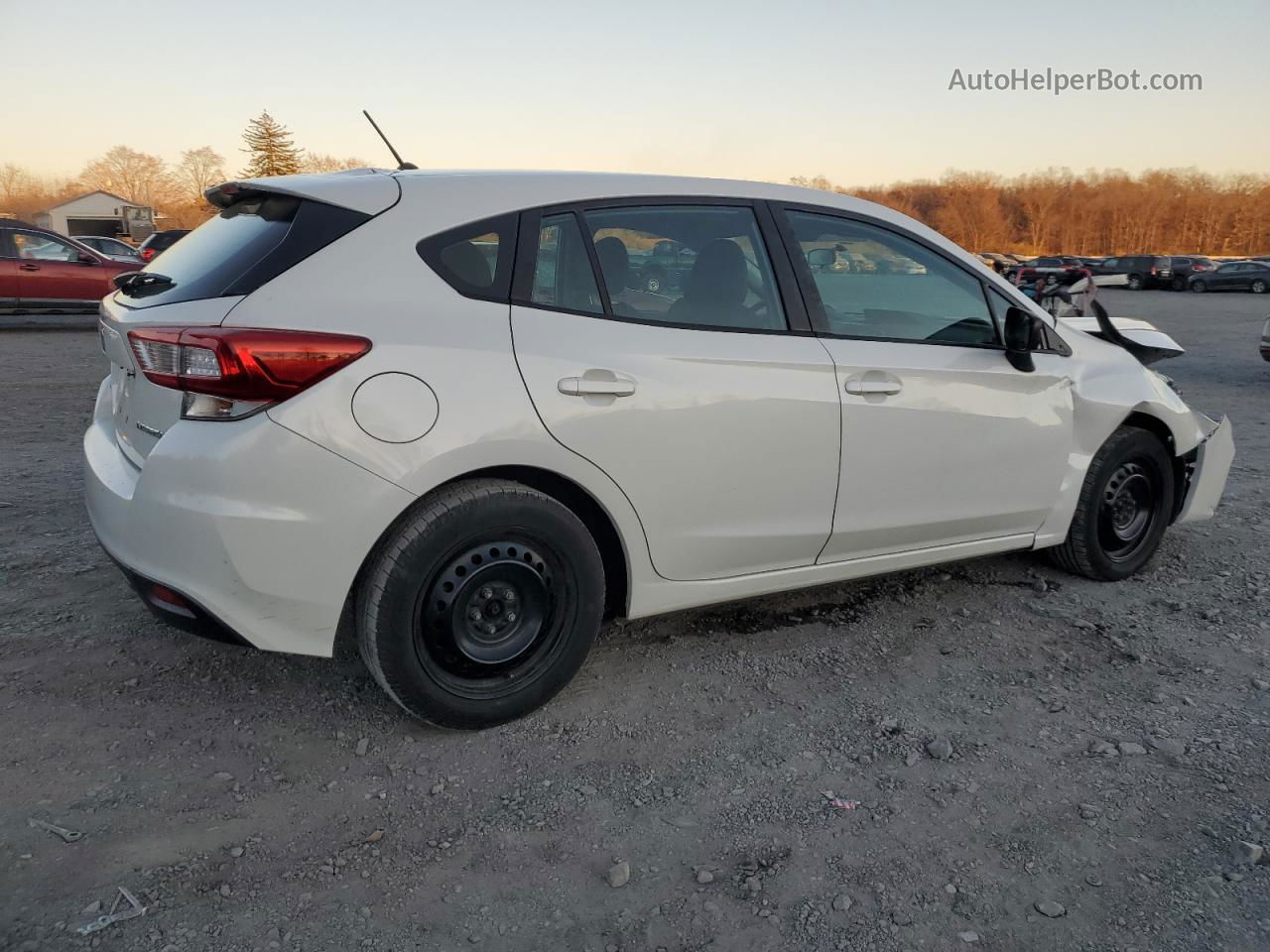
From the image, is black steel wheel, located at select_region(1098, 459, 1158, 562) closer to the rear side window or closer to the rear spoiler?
the rear side window

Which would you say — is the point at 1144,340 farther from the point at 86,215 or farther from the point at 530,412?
the point at 86,215

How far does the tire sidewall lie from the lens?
169 inches

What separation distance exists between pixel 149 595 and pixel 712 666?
1.92m

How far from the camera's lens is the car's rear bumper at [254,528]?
257cm

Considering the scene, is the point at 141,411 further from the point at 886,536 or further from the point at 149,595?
the point at 886,536

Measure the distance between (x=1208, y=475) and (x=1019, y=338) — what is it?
1703 millimetres

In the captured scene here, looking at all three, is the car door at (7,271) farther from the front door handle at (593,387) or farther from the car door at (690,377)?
the front door handle at (593,387)

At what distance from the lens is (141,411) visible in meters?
2.85

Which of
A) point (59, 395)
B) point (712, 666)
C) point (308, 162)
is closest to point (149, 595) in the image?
point (712, 666)

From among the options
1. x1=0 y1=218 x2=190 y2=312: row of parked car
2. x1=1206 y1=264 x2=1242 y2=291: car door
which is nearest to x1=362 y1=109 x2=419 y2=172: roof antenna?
x1=0 y1=218 x2=190 y2=312: row of parked car

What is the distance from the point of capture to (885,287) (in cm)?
367

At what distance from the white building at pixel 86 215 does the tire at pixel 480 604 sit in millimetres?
81235

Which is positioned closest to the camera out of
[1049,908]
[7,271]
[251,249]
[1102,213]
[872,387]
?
[1049,908]

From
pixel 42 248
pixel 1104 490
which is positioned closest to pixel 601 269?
pixel 1104 490
